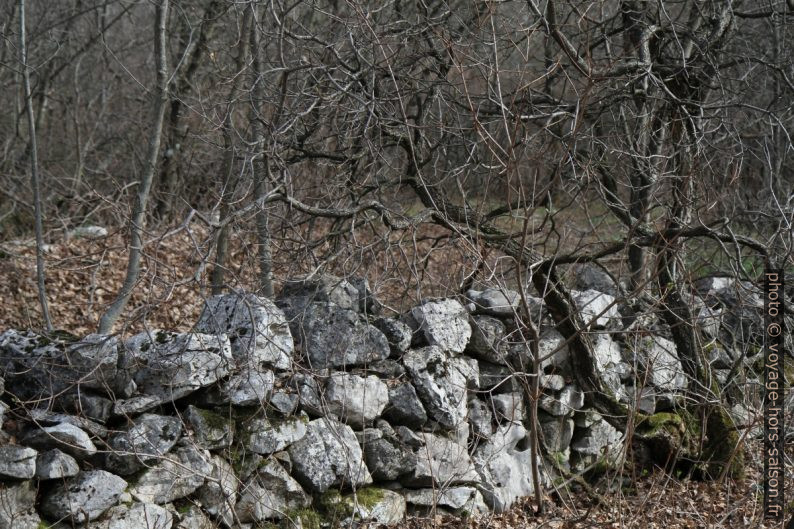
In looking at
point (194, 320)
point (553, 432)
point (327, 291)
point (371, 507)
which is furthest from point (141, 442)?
point (194, 320)

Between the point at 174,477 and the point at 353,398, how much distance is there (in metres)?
1.10

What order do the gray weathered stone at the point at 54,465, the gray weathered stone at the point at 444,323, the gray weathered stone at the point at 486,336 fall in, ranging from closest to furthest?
the gray weathered stone at the point at 54,465
the gray weathered stone at the point at 444,323
the gray weathered stone at the point at 486,336

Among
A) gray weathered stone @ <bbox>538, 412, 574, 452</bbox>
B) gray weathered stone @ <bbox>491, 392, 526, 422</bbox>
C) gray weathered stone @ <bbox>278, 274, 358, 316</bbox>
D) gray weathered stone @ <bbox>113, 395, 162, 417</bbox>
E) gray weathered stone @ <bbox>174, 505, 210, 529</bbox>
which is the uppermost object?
gray weathered stone @ <bbox>278, 274, 358, 316</bbox>

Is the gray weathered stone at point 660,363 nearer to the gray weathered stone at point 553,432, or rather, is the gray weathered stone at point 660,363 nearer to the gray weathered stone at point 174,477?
the gray weathered stone at point 553,432

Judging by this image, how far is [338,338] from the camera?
4.77m

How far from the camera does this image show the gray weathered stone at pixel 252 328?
4430mm

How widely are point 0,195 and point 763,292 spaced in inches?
337

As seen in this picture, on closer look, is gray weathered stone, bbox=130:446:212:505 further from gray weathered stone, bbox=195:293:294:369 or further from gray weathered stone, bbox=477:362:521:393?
gray weathered stone, bbox=477:362:521:393

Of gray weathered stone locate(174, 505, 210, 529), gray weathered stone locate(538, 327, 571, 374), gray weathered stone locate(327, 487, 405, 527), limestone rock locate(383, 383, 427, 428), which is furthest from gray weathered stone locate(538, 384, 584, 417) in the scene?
gray weathered stone locate(174, 505, 210, 529)

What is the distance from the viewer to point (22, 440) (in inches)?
148

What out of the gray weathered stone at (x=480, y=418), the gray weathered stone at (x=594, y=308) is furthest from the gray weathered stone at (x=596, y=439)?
the gray weathered stone at (x=480, y=418)

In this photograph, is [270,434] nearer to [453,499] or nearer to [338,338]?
[338,338]

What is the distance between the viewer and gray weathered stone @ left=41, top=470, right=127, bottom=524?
3.68 meters

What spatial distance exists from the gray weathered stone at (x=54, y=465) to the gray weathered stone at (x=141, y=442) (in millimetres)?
189
